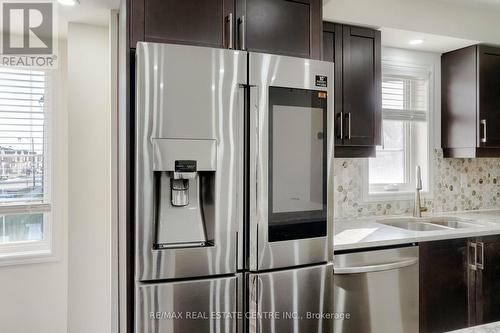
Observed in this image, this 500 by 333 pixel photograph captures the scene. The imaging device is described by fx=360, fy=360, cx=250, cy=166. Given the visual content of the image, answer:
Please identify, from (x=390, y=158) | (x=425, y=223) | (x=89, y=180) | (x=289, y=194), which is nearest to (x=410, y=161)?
(x=390, y=158)

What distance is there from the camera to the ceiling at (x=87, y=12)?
6.52 feet

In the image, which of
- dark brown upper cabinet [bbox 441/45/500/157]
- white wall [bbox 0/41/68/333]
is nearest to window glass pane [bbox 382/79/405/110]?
dark brown upper cabinet [bbox 441/45/500/157]

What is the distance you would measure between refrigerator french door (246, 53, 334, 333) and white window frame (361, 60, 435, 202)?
1139 millimetres

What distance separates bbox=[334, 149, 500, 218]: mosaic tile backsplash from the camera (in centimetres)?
278

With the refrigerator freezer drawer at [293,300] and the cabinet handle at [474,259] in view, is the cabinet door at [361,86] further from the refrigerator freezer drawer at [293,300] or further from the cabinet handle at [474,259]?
the refrigerator freezer drawer at [293,300]

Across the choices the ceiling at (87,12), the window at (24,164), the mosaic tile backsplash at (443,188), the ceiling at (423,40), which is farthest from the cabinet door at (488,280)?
the window at (24,164)

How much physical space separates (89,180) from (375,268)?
1.87m

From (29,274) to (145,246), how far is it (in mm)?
1779

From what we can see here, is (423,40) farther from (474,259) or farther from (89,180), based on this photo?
(89,180)

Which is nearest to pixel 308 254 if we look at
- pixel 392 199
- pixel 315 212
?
pixel 315 212

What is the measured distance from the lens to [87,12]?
212 centimetres

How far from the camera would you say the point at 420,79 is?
2.99 meters

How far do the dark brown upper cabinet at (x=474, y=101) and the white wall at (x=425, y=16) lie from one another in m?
0.17

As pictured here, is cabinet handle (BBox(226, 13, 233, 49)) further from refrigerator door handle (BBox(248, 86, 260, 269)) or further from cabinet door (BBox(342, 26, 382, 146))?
cabinet door (BBox(342, 26, 382, 146))
